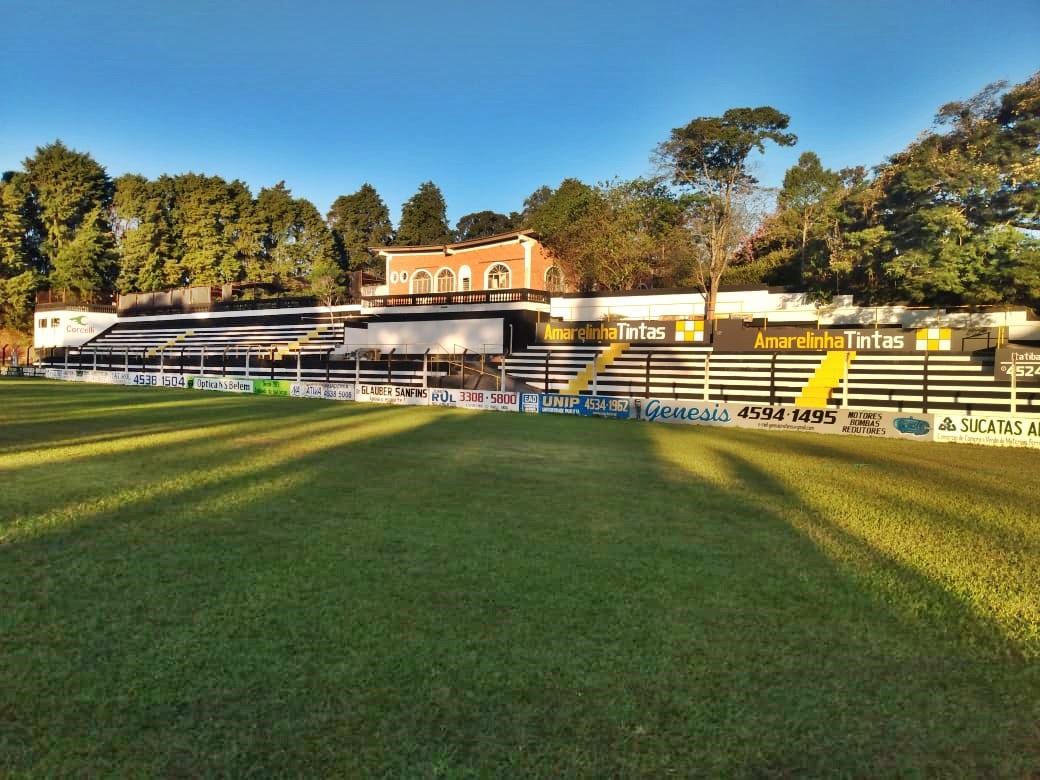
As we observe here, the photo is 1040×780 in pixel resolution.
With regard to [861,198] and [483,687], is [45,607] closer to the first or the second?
[483,687]

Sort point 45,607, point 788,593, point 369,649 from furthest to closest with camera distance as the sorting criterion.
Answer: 1. point 788,593
2. point 45,607
3. point 369,649

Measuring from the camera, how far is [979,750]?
2.69 m

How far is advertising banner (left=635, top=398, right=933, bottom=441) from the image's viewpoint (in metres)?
15.9

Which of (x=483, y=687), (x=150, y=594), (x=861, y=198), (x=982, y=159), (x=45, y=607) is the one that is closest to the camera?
(x=483, y=687)

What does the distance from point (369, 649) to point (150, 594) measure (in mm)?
1805

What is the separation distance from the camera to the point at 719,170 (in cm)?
3378

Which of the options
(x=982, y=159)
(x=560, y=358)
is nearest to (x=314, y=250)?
(x=560, y=358)

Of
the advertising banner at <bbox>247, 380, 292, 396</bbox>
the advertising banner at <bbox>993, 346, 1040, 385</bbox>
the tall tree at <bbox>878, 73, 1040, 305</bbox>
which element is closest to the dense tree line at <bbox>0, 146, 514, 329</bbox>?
the advertising banner at <bbox>247, 380, 292, 396</bbox>

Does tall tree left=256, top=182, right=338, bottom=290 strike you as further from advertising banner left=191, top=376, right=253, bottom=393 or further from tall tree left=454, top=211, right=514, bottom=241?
advertising banner left=191, top=376, right=253, bottom=393

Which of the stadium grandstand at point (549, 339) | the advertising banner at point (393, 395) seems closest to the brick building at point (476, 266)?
the stadium grandstand at point (549, 339)

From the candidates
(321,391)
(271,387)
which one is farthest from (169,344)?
(321,391)

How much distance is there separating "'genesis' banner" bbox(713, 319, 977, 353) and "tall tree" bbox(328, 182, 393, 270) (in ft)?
160

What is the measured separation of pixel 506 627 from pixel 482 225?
68.9 meters

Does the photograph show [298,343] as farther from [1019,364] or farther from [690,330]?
[1019,364]
